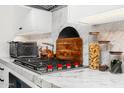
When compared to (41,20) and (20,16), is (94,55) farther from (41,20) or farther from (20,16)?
(20,16)

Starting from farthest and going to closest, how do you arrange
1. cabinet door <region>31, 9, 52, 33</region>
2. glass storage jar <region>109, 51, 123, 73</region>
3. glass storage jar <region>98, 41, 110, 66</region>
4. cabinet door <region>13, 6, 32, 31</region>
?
1. cabinet door <region>13, 6, 32, 31</region>
2. cabinet door <region>31, 9, 52, 33</region>
3. glass storage jar <region>98, 41, 110, 66</region>
4. glass storage jar <region>109, 51, 123, 73</region>

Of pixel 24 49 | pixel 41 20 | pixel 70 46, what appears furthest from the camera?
pixel 24 49

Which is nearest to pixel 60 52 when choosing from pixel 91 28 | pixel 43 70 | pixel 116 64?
pixel 91 28

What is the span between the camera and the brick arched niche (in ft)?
5.50

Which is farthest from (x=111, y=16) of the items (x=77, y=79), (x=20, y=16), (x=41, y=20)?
(x=20, y=16)

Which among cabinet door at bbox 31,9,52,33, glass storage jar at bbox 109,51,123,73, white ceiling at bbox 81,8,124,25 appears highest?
cabinet door at bbox 31,9,52,33

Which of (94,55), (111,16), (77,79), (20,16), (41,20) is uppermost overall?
(20,16)

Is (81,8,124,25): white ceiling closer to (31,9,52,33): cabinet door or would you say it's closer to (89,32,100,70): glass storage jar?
(89,32,100,70): glass storage jar

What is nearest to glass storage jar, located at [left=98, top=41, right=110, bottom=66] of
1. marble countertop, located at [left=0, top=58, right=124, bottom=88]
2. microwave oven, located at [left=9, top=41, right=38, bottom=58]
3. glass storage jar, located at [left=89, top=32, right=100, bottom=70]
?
glass storage jar, located at [left=89, top=32, right=100, bottom=70]

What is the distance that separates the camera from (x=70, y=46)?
1762 millimetres

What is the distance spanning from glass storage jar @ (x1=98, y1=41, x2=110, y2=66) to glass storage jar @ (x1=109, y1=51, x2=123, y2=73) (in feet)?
0.41

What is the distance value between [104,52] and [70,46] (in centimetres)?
46

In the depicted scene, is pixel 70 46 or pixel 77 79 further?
pixel 70 46
